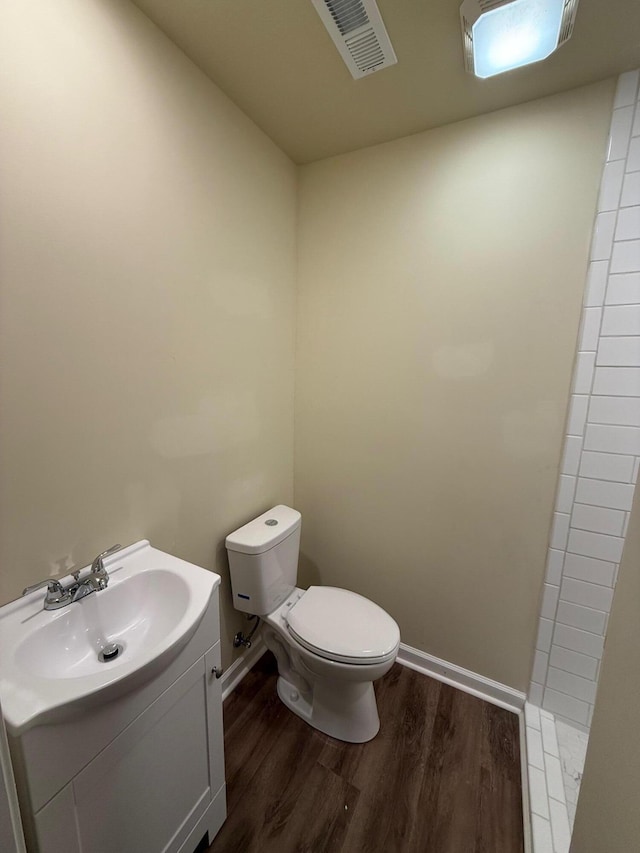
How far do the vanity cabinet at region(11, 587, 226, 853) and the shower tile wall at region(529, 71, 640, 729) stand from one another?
130 cm

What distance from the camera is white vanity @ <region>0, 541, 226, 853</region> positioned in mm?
630

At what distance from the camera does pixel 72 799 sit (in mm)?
679

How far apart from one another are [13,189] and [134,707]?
3.90ft

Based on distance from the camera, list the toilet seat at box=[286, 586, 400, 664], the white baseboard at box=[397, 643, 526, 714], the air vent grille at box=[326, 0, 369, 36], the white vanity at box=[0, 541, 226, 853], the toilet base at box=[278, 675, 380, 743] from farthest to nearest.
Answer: the white baseboard at box=[397, 643, 526, 714] → the toilet base at box=[278, 675, 380, 743] → the toilet seat at box=[286, 586, 400, 664] → the air vent grille at box=[326, 0, 369, 36] → the white vanity at box=[0, 541, 226, 853]

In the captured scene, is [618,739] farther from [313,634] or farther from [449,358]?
[449,358]

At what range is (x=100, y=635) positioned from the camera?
95 centimetres

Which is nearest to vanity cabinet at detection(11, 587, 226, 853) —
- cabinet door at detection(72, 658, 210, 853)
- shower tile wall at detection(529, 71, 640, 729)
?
cabinet door at detection(72, 658, 210, 853)

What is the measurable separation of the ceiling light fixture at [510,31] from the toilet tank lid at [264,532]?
68.9 inches

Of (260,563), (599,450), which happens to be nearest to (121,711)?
(260,563)

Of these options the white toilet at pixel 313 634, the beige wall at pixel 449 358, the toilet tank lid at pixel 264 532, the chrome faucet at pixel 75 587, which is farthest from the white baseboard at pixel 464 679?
the chrome faucet at pixel 75 587

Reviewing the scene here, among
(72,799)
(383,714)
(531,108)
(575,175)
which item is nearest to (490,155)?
(531,108)

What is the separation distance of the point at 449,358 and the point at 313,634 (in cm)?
123

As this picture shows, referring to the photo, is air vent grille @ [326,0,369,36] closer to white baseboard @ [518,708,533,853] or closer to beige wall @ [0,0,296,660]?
beige wall @ [0,0,296,660]

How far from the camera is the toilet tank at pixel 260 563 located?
4.67 ft
